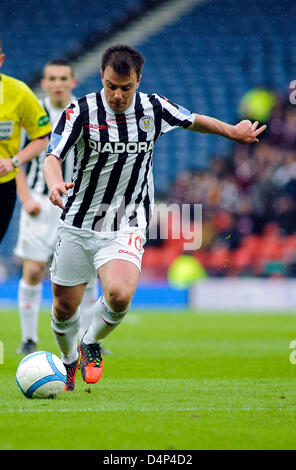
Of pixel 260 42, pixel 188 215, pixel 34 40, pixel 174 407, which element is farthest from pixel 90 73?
pixel 174 407

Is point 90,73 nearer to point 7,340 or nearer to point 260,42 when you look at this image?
point 260,42

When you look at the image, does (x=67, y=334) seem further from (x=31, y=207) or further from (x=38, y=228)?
(x=38, y=228)

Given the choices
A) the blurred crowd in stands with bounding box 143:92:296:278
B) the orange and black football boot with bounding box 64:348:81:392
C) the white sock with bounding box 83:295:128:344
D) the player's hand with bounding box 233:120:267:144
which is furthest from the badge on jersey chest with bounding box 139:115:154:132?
the blurred crowd in stands with bounding box 143:92:296:278

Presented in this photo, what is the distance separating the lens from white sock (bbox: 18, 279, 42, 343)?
7556 millimetres

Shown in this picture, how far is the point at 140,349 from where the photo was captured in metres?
8.43

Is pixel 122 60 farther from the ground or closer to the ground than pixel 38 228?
closer to the ground

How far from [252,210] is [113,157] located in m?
10.2

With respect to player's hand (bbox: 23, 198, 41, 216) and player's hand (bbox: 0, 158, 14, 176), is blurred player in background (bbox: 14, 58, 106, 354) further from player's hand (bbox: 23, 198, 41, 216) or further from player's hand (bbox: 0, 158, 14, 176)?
player's hand (bbox: 0, 158, 14, 176)

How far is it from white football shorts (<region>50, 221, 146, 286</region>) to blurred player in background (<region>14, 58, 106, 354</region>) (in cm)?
240

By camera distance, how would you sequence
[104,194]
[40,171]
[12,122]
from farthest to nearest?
[40,171]
[12,122]
[104,194]

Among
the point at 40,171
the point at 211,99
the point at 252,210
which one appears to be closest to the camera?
the point at 40,171

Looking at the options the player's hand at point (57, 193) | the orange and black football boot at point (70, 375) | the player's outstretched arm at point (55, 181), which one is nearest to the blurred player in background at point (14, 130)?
the player's outstretched arm at point (55, 181)

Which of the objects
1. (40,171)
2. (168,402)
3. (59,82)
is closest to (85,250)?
(168,402)

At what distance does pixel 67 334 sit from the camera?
17.2 feet
